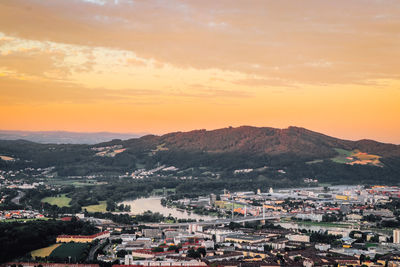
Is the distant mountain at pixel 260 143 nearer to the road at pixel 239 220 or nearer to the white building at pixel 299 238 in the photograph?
the road at pixel 239 220

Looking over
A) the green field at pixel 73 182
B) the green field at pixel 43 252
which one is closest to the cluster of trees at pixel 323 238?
the green field at pixel 43 252

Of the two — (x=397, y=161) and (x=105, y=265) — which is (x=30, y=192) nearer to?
(x=105, y=265)

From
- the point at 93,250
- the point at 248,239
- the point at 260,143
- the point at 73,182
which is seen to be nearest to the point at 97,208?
the point at 248,239

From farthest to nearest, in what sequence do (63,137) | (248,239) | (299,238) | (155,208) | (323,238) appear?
(63,137), (155,208), (323,238), (299,238), (248,239)

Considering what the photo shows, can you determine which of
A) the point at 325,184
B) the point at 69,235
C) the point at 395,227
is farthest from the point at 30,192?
the point at 325,184

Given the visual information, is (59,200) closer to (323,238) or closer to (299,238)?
(299,238)

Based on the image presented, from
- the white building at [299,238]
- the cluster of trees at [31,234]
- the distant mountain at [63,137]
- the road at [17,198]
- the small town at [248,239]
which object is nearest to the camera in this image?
the small town at [248,239]

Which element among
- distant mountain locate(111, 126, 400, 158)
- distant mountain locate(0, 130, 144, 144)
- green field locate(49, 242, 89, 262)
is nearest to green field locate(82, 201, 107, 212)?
green field locate(49, 242, 89, 262)
